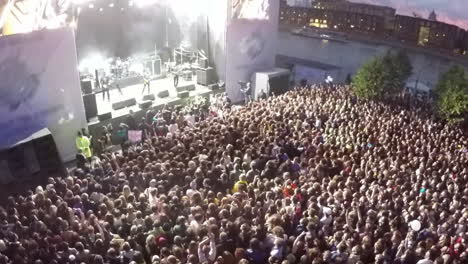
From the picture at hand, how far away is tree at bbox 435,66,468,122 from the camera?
1334 cm

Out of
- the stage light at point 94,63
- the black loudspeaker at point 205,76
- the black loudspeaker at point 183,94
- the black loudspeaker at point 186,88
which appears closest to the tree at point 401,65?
the black loudspeaker at point 205,76

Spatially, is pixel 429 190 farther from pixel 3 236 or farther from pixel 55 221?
pixel 3 236

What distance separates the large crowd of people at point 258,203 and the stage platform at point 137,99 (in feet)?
13.2

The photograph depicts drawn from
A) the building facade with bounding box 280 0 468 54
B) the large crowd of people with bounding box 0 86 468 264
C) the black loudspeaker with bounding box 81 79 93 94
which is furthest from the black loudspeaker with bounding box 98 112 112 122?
the building facade with bounding box 280 0 468 54

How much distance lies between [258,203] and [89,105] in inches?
347

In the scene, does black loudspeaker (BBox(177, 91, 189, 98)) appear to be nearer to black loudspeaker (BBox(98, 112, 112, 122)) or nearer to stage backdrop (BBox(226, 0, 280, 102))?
stage backdrop (BBox(226, 0, 280, 102))

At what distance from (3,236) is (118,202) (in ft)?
6.30

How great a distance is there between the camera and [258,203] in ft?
26.3

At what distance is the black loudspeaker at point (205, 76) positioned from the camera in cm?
1888

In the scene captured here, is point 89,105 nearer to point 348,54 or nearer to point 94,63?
point 94,63

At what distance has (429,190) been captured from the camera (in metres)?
8.36

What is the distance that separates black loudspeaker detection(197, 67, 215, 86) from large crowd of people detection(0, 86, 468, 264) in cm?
718

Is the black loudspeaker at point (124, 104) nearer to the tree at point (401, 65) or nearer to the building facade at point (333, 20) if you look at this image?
the tree at point (401, 65)

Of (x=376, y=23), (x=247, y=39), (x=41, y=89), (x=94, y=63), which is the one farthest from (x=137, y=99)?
(x=376, y=23)
